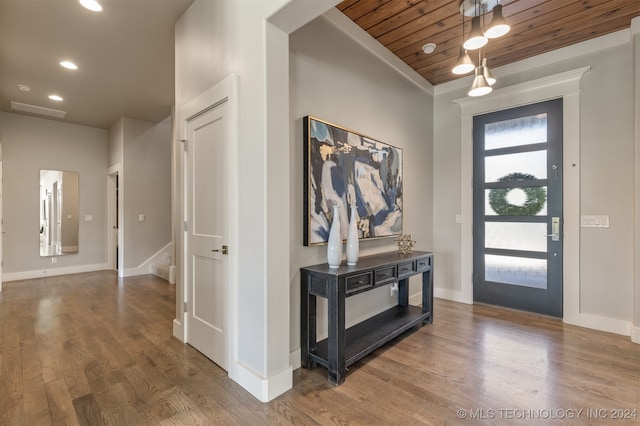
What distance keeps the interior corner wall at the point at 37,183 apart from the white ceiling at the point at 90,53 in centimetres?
63

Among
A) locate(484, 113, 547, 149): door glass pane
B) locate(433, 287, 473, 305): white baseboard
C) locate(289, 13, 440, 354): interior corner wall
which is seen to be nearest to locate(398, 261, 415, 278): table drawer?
locate(289, 13, 440, 354): interior corner wall

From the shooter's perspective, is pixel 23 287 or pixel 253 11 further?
pixel 23 287

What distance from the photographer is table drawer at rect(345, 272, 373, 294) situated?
227cm

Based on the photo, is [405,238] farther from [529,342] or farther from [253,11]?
[253,11]

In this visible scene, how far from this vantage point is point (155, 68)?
378 centimetres

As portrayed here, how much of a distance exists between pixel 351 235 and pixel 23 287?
563 centimetres

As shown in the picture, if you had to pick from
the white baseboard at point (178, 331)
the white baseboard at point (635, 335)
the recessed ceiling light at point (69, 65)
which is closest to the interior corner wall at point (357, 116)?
the white baseboard at point (178, 331)

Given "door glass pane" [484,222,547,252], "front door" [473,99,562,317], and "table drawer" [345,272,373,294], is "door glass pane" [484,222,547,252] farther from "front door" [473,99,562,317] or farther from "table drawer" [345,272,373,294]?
"table drawer" [345,272,373,294]

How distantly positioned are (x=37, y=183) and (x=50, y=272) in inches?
66.5

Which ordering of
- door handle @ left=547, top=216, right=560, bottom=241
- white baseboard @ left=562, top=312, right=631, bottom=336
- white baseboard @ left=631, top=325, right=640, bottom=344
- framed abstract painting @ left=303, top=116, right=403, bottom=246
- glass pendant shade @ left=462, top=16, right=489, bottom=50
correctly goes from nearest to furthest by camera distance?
glass pendant shade @ left=462, top=16, right=489, bottom=50, framed abstract painting @ left=303, top=116, right=403, bottom=246, white baseboard @ left=631, top=325, right=640, bottom=344, white baseboard @ left=562, top=312, right=631, bottom=336, door handle @ left=547, top=216, right=560, bottom=241

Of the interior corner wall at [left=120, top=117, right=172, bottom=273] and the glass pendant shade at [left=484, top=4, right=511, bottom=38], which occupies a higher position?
the glass pendant shade at [left=484, top=4, right=511, bottom=38]

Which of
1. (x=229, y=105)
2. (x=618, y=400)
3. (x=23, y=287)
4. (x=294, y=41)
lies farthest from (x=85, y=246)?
(x=618, y=400)

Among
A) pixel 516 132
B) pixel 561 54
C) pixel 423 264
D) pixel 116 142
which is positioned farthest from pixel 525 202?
pixel 116 142

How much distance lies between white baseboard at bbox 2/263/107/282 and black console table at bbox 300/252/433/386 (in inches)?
234
